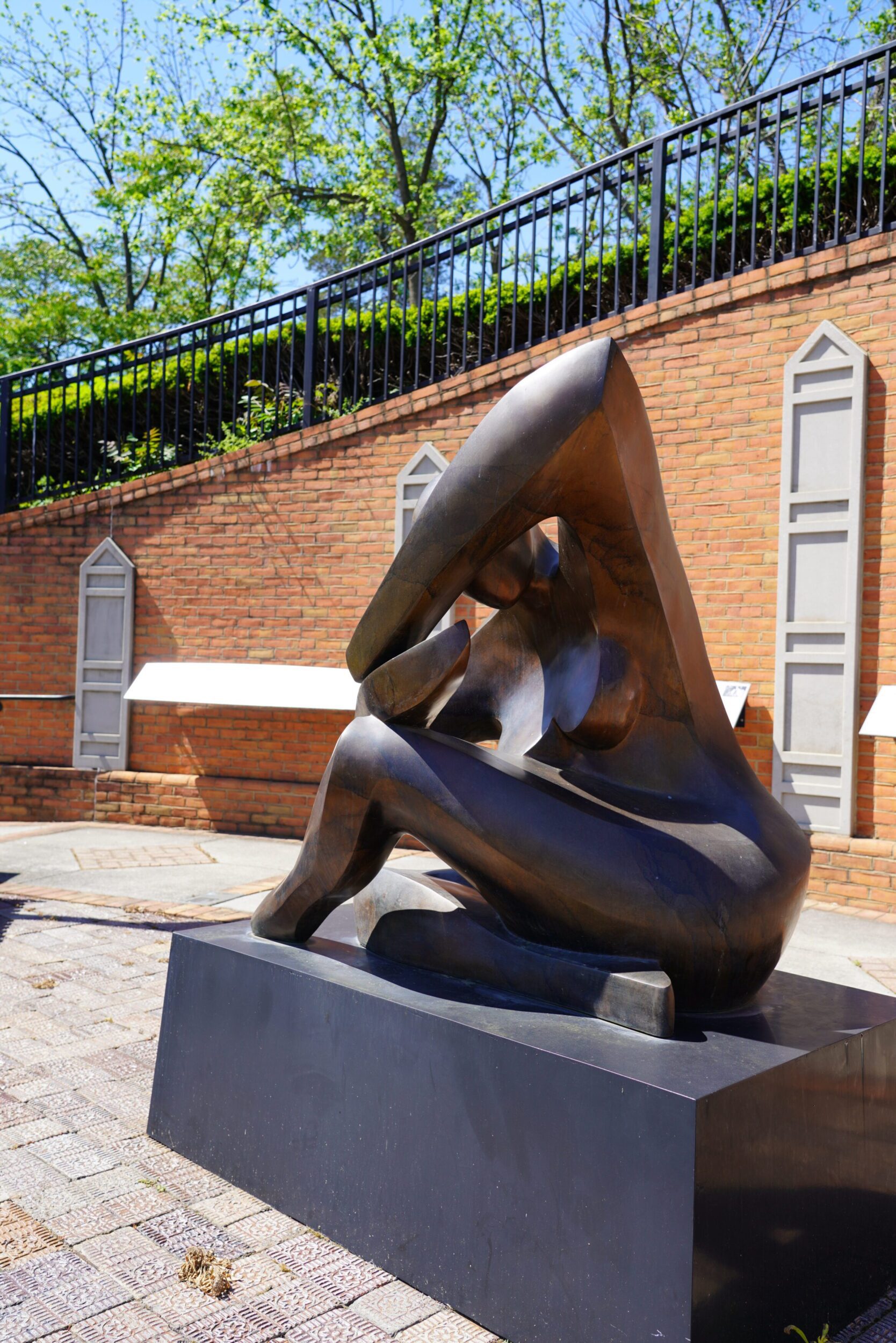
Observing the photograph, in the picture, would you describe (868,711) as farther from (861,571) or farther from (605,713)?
(605,713)

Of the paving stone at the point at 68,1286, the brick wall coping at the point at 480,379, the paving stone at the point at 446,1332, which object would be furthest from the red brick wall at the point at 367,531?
the paving stone at the point at 68,1286

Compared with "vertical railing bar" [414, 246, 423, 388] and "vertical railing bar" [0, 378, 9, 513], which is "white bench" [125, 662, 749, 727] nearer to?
"vertical railing bar" [414, 246, 423, 388]

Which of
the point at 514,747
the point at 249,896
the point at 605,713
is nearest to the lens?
the point at 605,713

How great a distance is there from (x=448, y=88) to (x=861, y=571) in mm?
14088

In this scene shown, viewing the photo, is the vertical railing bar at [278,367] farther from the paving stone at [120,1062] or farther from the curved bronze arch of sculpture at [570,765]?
the curved bronze arch of sculpture at [570,765]

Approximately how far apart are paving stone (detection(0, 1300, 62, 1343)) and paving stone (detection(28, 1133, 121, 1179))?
25.3 inches

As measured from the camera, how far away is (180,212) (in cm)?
1777

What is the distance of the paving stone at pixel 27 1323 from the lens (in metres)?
2.25

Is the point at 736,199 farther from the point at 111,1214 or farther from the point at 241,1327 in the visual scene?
the point at 241,1327

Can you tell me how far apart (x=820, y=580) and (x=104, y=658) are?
20.6ft

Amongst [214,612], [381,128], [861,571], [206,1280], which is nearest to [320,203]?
[381,128]

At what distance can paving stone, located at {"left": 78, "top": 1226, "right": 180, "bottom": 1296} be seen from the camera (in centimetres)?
247

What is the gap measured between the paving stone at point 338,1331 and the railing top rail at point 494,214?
7590mm

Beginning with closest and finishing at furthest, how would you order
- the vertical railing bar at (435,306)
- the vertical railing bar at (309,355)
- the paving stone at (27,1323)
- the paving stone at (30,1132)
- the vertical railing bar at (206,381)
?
the paving stone at (27,1323) → the paving stone at (30,1132) → the vertical railing bar at (435,306) → the vertical railing bar at (309,355) → the vertical railing bar at (206,381)
